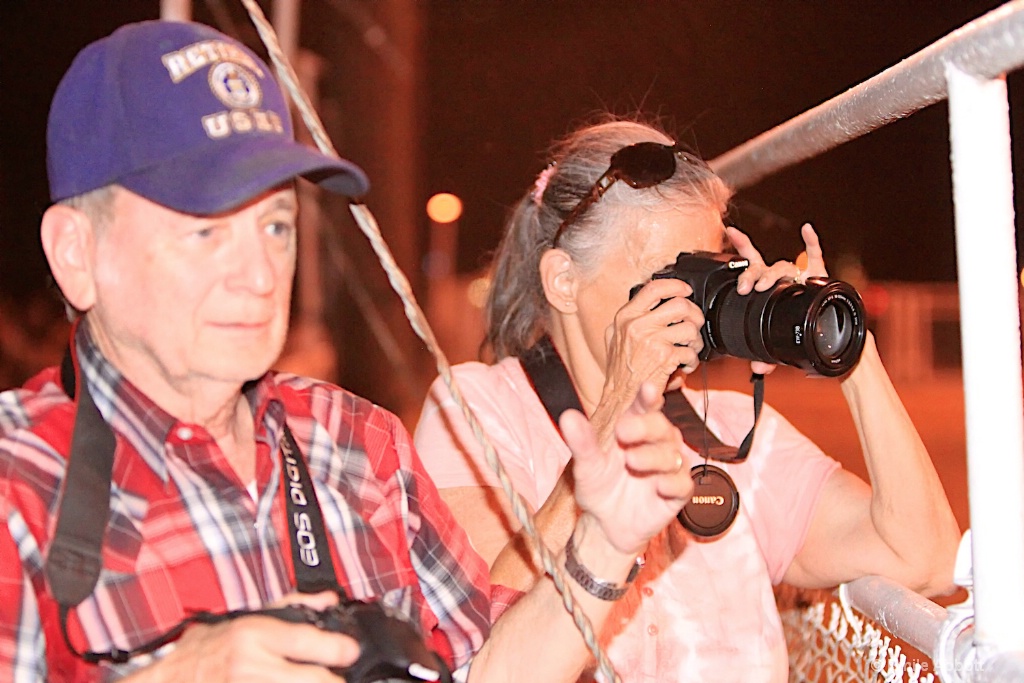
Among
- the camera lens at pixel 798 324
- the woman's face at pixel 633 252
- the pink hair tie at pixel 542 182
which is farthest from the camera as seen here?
the pink hair tie at pixel 542 182

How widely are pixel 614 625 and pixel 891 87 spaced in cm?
84

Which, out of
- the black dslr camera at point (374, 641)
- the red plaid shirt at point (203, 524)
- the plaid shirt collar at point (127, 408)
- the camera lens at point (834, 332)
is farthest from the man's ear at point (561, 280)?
the black dslr camera at point (374, 641)

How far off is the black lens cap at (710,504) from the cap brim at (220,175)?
870 millimetres

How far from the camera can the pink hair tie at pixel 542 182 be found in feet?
6.31

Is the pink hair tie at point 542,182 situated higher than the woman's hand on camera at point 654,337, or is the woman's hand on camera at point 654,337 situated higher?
the pink hair tie at point 542,182

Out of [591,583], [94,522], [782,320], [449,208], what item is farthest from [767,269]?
[449,208]

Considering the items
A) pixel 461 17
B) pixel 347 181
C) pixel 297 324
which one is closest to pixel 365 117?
pixel 461 17

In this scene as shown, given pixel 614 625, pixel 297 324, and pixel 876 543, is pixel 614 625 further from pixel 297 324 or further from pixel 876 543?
pixel 297 324

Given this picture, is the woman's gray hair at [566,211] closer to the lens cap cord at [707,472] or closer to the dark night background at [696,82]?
the dark night background at [696,82]

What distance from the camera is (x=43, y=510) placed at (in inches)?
37.6

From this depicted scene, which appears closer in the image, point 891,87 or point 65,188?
point 65,188

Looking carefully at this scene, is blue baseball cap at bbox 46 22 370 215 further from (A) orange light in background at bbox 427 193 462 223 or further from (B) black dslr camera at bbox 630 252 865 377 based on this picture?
(A) orange light in background at bbox 427 193 462 223

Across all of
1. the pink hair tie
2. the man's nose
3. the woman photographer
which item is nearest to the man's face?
the man's nose

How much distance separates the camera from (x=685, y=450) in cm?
181
